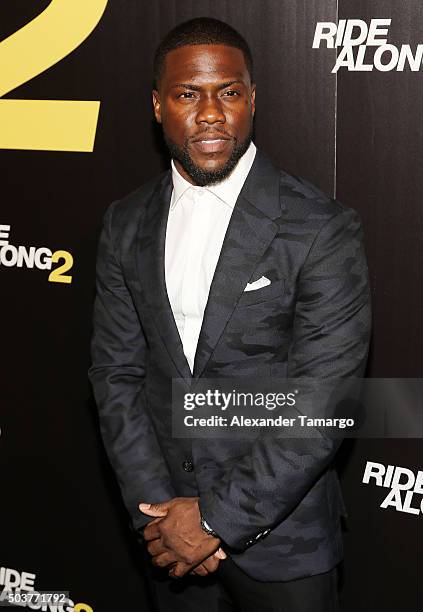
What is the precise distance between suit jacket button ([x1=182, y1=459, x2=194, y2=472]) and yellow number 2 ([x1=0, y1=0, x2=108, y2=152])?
1.06 meters

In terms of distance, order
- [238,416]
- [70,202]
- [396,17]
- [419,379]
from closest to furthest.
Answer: [238,416] < [396,17] < [419,379] < [70,202]

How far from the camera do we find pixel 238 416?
2.01m

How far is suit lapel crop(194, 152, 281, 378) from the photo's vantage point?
192cm

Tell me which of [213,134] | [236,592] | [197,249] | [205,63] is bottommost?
[236,592]

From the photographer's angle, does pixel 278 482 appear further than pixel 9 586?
No

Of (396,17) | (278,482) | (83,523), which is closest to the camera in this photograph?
(278,482)

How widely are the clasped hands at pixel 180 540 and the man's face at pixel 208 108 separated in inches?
27.4

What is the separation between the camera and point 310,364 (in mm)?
1861

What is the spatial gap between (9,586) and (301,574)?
4.72ft

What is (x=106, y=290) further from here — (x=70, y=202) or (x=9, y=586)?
(x=9, y=586)

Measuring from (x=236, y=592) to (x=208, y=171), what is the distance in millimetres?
919

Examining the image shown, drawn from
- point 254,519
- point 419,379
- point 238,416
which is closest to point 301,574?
point 254,519

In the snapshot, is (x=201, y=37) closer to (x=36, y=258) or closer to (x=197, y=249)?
(x=197, y=249)

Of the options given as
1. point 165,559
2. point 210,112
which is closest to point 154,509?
point 165,559
